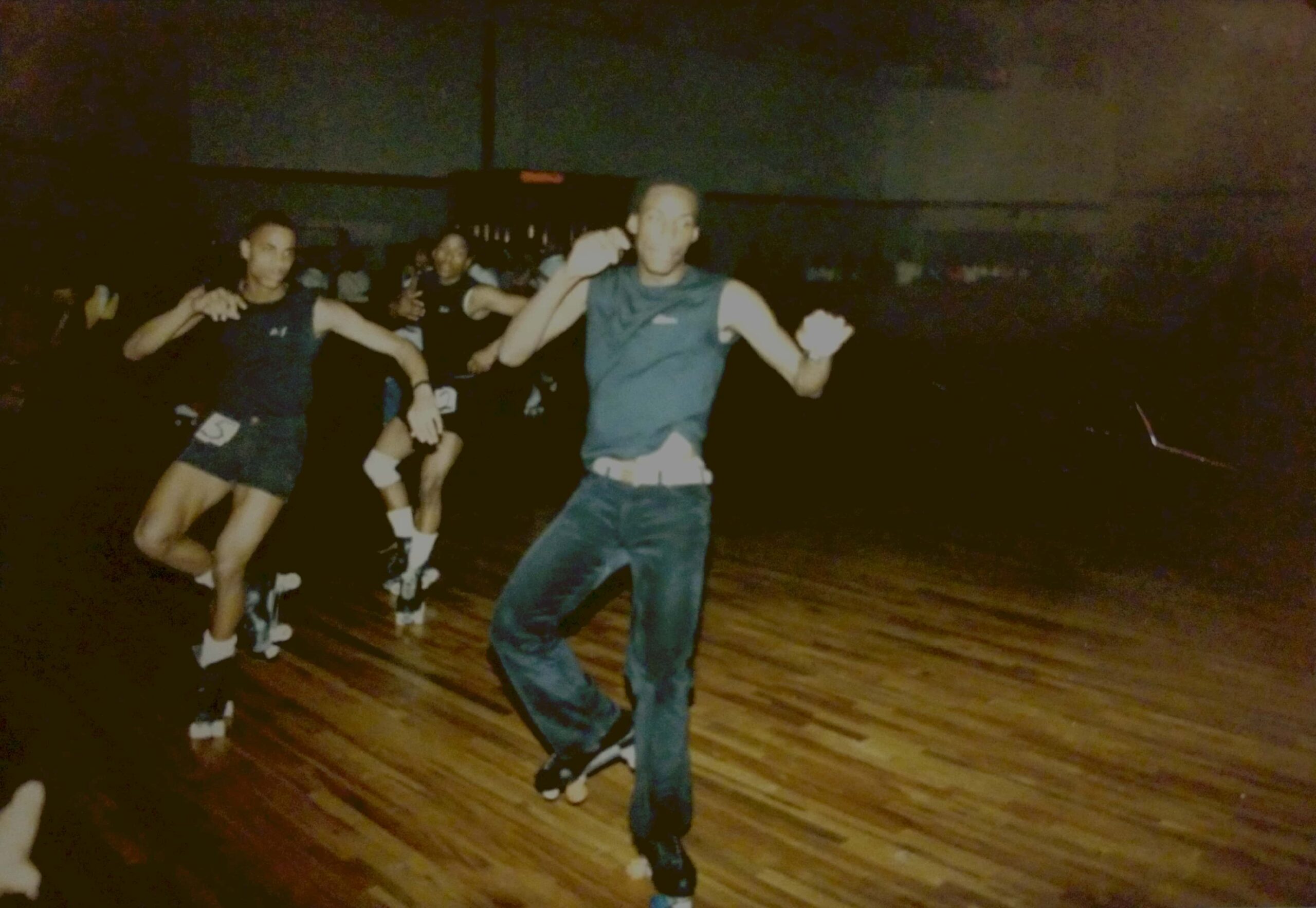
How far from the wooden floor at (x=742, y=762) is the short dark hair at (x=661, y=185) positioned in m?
1.59

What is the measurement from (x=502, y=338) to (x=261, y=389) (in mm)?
1056

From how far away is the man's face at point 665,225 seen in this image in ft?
7.09

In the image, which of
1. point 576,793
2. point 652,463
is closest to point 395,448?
Answer: point 576,793

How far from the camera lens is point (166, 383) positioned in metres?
6.05

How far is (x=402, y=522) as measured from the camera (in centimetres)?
441

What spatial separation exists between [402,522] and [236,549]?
1417 millimetres

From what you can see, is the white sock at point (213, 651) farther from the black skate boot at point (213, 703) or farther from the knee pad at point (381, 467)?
the knee pad at point (381, 467)

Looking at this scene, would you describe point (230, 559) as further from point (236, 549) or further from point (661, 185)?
point (661, 185)

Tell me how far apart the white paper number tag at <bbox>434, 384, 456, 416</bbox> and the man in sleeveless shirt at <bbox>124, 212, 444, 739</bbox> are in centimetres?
102

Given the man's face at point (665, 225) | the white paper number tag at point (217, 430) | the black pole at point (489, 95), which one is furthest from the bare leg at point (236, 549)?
the black pole at point (489, 95)

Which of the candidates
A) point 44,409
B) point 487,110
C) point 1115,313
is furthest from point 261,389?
point 1115,313

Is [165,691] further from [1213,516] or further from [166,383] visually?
[1213,516]

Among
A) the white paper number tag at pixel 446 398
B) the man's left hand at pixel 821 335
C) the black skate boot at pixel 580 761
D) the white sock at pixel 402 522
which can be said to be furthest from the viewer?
the white sock at pixel 402 522

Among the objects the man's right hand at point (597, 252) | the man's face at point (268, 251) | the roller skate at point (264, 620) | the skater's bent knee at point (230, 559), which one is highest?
the man's right hand at point (597, 252)
